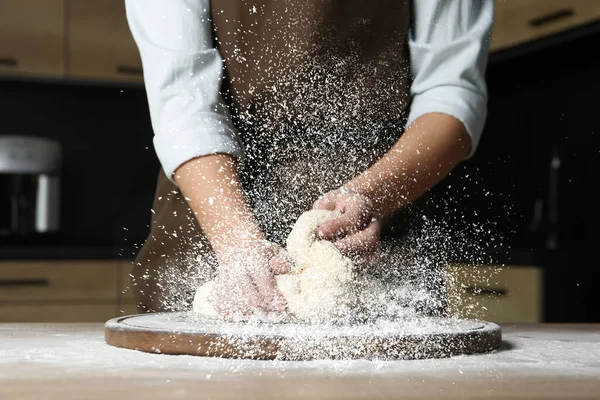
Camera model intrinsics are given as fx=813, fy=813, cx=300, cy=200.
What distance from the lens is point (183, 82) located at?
93 centimetres

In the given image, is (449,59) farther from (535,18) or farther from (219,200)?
(535,18)

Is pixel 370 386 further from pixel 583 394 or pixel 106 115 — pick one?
pixel 106 115

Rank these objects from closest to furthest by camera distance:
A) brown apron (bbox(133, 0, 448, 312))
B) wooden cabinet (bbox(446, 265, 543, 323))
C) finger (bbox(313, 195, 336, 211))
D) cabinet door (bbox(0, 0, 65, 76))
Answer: finger (bbox(313, 195, 336, 211))
brown apron (bbox(133, 0, 448, 312))
wooden cabinet (bbox(446, 265, 543, 323))
cabinet door (bbox(0, 0, 65, 76))

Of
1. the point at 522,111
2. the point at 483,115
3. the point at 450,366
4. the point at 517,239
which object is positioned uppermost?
the point at 522,111

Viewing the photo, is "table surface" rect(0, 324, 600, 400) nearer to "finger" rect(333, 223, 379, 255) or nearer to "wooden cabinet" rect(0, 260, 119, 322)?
"finger" rect(333, 223, 379, 255)

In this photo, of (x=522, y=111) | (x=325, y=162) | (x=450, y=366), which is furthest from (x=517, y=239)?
(x=450, y=366)

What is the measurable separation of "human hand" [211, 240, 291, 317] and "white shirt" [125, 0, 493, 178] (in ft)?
0.54

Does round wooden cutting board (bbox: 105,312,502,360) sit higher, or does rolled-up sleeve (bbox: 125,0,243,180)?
rolled-up sleeve (bbox: 125,0,243,180)

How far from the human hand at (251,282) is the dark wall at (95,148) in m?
1.50

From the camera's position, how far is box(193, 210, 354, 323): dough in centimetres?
75

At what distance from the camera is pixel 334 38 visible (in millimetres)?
1008

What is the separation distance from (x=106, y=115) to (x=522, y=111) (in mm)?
1141

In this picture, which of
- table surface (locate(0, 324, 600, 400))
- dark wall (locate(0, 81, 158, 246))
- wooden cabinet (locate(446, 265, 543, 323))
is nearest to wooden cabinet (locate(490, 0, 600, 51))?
wooden cabinet (locate(446, 265, 543, 323))

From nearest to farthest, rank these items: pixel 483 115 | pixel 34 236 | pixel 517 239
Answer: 1. pixel 483 115
2. pixel 517 239
3. pixel 34 236
